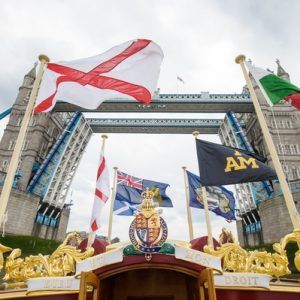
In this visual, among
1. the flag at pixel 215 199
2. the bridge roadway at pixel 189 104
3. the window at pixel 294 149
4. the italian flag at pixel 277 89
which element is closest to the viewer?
the italian flag at pixel 277 89

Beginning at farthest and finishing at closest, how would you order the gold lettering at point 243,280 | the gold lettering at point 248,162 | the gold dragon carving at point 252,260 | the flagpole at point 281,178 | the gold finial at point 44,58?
the gold finial at point 44,58, the gold lettering at point 248,162, the flagpole at point 281,178, the gold dragon carving at point 252,260, the gold lettering at point 243,280

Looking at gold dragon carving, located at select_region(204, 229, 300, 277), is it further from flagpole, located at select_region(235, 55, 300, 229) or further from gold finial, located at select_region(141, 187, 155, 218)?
gold finial, located at select_region(141, 187, 155, 218)

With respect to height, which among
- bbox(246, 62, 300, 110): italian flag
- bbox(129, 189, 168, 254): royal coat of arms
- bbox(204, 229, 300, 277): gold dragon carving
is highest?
bbox(246, 62, 300, 110): italian flag

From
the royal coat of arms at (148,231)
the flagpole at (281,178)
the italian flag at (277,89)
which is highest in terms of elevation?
the italian flag at (277,89)

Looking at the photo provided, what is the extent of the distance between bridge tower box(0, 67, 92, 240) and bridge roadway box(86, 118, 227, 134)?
4524mm

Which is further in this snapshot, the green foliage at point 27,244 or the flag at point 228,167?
the green foliage at point 27,244

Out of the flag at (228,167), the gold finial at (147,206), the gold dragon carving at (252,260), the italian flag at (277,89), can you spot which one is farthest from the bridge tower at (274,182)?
the gold finial at (147,206)

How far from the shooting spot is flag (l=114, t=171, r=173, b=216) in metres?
16.9

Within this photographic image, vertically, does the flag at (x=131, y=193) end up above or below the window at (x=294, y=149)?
below

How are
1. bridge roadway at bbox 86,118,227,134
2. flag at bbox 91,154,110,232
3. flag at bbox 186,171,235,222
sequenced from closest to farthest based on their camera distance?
flag at bbox 91,154,110,232, flag at bbox 186,171,235,222, bridge roadway at bbox 86,118,227,134

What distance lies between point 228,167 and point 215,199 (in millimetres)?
6847

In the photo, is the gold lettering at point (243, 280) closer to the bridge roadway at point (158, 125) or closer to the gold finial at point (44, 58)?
the gold finial at point (44, 58)

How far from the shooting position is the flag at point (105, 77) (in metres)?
8.56

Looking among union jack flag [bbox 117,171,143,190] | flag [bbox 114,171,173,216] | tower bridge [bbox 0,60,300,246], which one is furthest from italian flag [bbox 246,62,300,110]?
tower bridge [bbox 0,60,300,246]
